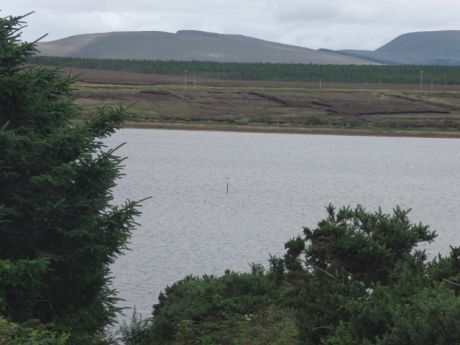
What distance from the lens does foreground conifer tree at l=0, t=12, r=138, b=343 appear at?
15195mm

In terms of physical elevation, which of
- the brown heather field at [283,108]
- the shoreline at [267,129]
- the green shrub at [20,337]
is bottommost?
the shoreline at [267,129]

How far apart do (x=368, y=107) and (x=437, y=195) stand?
7283cm

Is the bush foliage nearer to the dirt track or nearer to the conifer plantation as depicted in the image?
the conifer plantation

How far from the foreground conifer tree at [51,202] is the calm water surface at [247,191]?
18.8 feet

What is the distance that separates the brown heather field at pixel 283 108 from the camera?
373 feet

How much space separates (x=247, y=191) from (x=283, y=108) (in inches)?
2788

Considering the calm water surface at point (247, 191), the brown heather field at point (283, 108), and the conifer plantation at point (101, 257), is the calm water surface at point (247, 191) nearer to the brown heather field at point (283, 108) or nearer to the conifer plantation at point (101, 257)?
the brown heather field at point (283, 108)

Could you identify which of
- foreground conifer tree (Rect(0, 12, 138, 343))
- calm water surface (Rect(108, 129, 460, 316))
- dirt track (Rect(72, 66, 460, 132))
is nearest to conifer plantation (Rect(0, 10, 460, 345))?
foreground conifer tree (Rect(0, 12, 138, 343))

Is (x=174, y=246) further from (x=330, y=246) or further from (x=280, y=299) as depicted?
(x=330, y=246)

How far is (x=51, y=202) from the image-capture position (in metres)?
15.3

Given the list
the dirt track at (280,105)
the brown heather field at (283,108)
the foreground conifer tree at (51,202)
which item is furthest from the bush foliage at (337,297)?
the dirt track at (280,105)

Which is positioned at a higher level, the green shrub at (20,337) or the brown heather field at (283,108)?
the green shrub at (20,337)

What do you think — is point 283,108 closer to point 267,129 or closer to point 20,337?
point 267,129

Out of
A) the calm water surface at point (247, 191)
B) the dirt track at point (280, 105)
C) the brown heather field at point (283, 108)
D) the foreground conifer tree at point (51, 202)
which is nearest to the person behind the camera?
the foreground conifer tree at point (51, 202)
